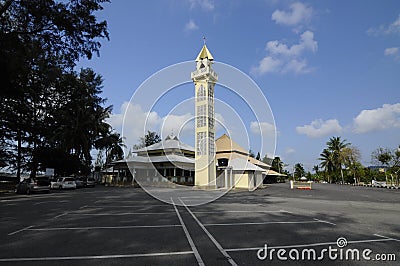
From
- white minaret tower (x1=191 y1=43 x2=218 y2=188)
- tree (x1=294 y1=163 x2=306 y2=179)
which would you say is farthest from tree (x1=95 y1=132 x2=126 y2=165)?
tree (x1=294 y1=163 x2=306 y2=179)

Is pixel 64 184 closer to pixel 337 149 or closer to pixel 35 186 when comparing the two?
pixel 35 186

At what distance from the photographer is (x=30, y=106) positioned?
33062 mm

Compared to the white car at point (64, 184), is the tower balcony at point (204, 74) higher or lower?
higher

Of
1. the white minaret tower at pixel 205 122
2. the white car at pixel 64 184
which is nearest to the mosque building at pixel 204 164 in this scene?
the white minaret tower at pixel 205 122

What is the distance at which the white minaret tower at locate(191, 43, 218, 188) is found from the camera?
3634 centimetres

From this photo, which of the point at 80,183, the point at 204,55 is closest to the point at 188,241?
the point at 204,55

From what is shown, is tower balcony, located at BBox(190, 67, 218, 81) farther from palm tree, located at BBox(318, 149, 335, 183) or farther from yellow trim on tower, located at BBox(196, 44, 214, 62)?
palm tree, located at BBox(318, 149, 335, 183)

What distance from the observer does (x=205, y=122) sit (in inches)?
1439

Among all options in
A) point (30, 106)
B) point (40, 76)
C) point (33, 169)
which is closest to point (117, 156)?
point (33, 169)

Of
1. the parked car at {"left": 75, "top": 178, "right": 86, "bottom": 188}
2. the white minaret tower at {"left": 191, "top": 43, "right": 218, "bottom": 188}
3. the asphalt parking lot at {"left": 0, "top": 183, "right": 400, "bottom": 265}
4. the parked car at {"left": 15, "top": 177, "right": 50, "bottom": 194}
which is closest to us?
the asphalt parking lot at {"left": 0, "top": 183, "right": 400, "bottom": 265}

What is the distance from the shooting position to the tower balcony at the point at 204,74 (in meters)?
37.1

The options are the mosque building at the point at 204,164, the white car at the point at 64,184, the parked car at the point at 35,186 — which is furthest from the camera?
the white car at the point at 64,184

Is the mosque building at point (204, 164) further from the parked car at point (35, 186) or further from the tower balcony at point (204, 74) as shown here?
the parked car at point (35, 186)

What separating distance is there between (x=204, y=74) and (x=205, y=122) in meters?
Result: 5.97
